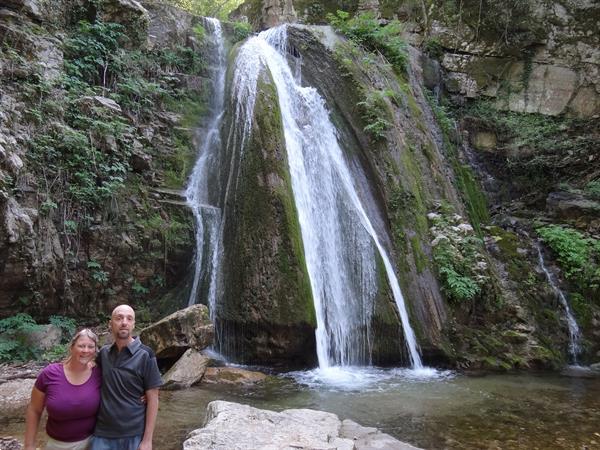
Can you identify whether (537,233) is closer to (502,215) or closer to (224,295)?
(502,215)

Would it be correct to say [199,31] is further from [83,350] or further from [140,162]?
[83,350]

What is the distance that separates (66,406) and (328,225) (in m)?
6.95

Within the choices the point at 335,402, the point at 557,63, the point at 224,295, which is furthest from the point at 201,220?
the point at 557,63

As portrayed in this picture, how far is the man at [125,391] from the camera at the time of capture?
260 cm

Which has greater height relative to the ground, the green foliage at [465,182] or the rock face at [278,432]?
the green foliage at [465,182]

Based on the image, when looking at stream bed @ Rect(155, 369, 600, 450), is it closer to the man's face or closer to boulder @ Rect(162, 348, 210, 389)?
boulder @ Rect(162, 348, 210, 389)

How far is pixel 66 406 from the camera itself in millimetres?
2516

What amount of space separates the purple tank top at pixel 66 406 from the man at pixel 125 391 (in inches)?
2.3

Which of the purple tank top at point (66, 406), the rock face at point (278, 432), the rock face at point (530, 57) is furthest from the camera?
the rock face at point (530, 57)

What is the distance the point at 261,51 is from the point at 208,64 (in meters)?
1.76

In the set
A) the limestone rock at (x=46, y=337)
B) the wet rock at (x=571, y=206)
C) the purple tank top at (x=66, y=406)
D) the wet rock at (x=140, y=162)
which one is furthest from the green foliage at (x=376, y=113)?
the purple tank top at (x=66, y=406)

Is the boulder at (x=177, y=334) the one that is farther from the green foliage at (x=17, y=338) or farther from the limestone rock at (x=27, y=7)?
the limestone rock at (x=27, y=7)

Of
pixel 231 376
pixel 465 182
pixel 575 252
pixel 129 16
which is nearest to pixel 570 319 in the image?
pixel 575 252

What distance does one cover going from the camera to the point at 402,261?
29.8ft
